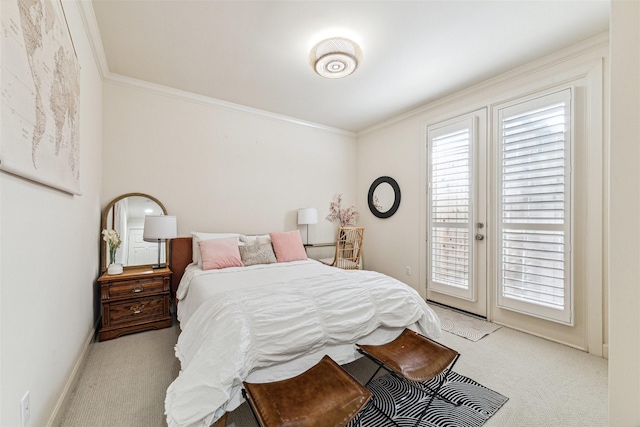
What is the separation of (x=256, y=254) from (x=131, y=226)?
4.72 feet

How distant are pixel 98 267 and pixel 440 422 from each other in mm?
3373

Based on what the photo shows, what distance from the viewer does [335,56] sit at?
7.91 feet

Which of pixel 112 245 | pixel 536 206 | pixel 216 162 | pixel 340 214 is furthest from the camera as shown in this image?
pixel 340 214

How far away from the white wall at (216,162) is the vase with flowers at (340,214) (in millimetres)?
104

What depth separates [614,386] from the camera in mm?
699

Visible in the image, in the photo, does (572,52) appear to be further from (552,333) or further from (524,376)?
(524,376)

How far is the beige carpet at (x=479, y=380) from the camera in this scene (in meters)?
1.64

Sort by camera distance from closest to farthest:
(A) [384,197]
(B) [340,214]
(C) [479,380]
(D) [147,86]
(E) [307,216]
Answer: (C) [479,380], (D) [147,86], (E) [307,216], (A) [384,197], (B) [340,214]

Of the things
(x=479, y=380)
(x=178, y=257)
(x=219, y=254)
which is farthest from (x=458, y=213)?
(x=178, y=257)

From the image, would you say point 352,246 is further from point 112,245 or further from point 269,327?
→ point 112,245

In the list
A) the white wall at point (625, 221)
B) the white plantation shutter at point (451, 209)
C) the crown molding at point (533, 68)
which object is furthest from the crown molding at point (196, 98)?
the white wall at point (625, 221)

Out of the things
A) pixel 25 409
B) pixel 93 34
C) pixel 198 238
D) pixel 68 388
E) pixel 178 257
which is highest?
pixel 93 34

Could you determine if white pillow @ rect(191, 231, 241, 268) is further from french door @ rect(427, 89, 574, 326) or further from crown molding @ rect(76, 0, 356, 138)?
french door @ rect(427, 89, 574, 326)

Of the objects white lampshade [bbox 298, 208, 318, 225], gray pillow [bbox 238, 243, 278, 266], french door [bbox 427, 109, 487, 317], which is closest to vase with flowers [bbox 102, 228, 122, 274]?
gray pillow [bbox 238, 243, 278, 266]
